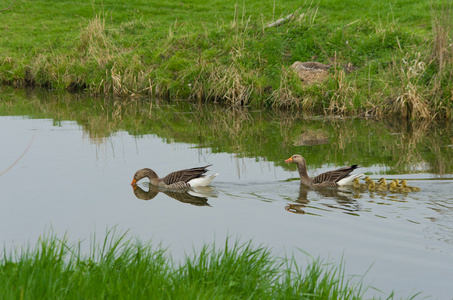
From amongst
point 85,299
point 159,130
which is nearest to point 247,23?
point 159,130

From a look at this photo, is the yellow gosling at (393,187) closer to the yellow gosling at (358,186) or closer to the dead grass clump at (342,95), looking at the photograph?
the yellow gosling at (358,186)

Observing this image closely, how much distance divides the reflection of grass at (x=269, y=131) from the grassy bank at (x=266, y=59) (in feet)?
2.17

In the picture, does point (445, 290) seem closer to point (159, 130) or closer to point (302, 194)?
point (302, 194)

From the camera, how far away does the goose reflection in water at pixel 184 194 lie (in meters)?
11.8

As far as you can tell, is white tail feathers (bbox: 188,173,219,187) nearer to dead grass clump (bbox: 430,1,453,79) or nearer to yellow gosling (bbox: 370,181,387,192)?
yellow gosling (bbox: 370,181,387,192)

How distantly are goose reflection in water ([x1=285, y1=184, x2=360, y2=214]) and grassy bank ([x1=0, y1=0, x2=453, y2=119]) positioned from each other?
6866mm

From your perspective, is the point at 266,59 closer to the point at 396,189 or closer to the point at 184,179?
the point at 184,179

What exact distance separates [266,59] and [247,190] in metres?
11.9

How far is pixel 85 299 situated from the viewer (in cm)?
536

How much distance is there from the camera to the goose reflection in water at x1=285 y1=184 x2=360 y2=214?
10.7 m

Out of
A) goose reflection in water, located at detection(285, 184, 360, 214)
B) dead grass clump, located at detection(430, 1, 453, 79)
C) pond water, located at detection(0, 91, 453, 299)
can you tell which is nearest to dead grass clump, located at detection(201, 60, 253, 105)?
pond water, located at detection(0, 91, 453, 299)

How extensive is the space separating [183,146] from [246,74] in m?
5.92

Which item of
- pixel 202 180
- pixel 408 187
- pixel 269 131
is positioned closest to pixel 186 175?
pixel 202 180

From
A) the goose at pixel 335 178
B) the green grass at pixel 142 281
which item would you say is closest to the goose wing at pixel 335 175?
the goose at pixel 335 178
